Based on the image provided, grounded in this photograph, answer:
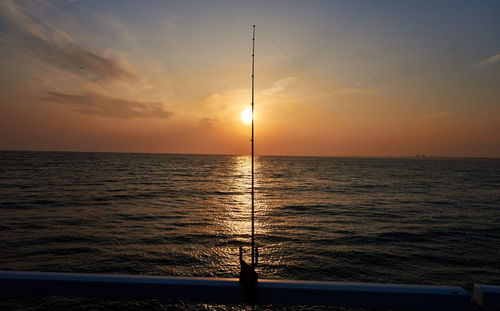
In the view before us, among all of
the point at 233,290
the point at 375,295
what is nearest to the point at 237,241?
the point at 233,290

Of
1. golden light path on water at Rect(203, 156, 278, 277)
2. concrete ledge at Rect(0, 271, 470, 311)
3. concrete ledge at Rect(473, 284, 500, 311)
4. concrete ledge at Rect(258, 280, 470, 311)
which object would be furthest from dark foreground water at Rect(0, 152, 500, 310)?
concrete ledge at Rect(473, 284, 500, 311)

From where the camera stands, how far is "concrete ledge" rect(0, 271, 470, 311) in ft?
6.37

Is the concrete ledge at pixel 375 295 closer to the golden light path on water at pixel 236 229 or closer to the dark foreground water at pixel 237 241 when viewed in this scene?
the dark foreground water at pixel 237 241

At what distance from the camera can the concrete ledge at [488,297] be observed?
6.26 feet

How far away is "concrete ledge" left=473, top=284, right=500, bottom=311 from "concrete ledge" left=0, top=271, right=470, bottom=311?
0.14 metres

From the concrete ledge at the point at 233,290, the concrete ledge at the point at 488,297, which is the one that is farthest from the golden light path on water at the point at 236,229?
the concrete ledge at the point at 488,297

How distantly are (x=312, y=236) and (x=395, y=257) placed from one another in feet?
10.2

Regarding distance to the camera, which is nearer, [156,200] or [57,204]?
[57,204]

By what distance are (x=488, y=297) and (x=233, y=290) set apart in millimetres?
1870

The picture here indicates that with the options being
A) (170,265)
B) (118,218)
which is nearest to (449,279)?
(170,265)

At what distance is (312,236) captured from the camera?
10812mm

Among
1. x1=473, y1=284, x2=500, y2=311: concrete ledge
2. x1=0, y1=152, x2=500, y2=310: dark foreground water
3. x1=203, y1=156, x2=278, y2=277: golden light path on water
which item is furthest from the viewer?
x1=203, y1=156, x2=278, y2=277: golden light path on water

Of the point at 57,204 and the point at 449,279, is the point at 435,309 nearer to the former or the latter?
the point at 449,279

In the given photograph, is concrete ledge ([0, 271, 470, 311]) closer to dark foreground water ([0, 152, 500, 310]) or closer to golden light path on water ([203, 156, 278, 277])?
dark foreground water ([0, 152, 500, 310])
